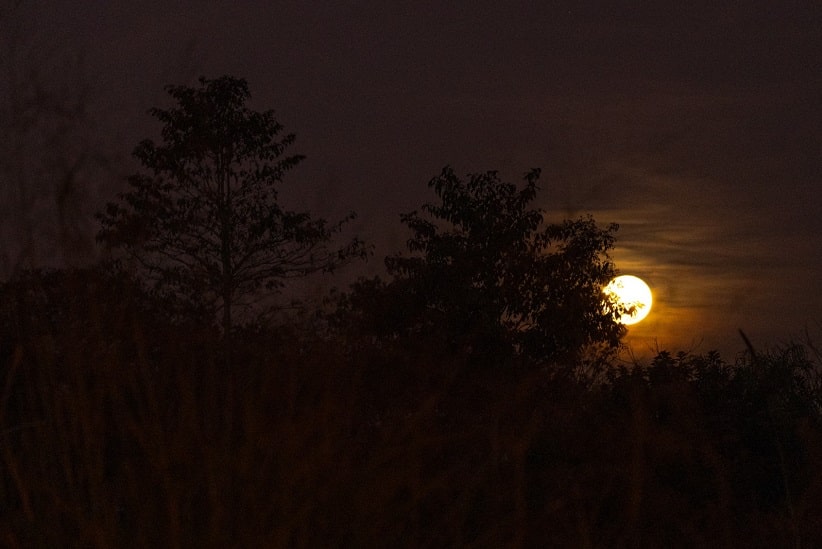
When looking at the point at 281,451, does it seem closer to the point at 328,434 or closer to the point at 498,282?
the point at 328,434

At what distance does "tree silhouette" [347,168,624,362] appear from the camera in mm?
15609

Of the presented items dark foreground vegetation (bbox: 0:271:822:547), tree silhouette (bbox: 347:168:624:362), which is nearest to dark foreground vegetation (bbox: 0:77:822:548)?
dark foreground vegetation (bbox: 0:271:822:547)

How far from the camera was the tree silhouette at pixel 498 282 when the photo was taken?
15609mm

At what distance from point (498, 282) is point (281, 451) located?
13.5m

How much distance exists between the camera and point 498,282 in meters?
16.1

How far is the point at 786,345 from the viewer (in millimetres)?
8258

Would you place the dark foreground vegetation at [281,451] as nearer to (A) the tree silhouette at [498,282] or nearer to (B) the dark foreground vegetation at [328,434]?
(B) the dark foreground vegetation at [328,434]

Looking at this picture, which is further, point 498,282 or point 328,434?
point 498,282

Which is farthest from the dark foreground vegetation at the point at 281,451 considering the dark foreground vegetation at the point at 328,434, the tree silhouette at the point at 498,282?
the tree silhouette at the point at 498,282

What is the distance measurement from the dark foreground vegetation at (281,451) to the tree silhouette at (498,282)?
9016 millimetres

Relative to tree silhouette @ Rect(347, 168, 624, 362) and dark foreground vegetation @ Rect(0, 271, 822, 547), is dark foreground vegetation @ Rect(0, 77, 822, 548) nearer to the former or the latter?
dark foreground vegetation @ Rect(0, 271, 822, 547)

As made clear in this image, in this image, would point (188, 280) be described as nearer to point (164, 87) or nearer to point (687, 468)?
point (164, 87)

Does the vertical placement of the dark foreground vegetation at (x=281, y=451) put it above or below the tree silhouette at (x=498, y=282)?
below

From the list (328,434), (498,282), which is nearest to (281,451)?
(328,434)
